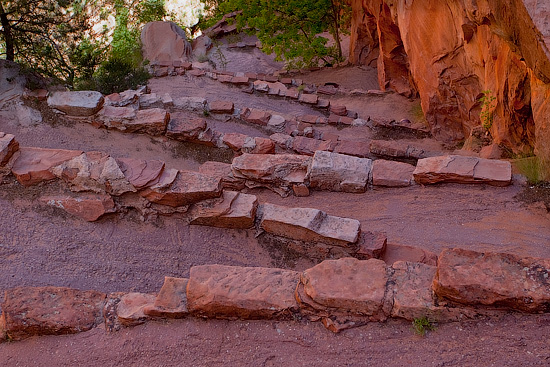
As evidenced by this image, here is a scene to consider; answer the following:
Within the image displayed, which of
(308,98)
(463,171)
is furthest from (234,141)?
(308,98)

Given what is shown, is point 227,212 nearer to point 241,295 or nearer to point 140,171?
point 140,171

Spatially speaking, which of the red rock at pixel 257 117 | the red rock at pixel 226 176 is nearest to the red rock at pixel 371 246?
the red rock at pixel 226 176

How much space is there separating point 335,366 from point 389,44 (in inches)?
364

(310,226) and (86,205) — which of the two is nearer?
(310,226)

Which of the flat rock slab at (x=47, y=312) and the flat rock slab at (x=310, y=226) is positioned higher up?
the flat rock slab at (x=310, y=226)

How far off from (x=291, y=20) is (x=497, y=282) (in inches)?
429

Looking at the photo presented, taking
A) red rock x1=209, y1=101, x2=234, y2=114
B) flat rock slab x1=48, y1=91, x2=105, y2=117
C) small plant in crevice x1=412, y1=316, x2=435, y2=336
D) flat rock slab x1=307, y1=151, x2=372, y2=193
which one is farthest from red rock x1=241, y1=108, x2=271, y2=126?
small plant in crevice x1=412, y1=316, x2=435, y2=336

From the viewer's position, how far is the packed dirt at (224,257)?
2.85 m

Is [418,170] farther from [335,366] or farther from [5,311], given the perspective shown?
[5,311]

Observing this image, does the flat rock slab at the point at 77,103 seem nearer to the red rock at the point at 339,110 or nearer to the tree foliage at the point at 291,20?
the red rock at the point at 339,110

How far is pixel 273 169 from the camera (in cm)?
561

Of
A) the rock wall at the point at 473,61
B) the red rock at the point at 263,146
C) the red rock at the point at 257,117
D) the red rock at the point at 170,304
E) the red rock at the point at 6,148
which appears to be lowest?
the red rock at the point at 170,304

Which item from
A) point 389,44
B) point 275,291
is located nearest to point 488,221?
point 275,291

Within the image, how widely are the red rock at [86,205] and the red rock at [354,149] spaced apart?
137 inches
